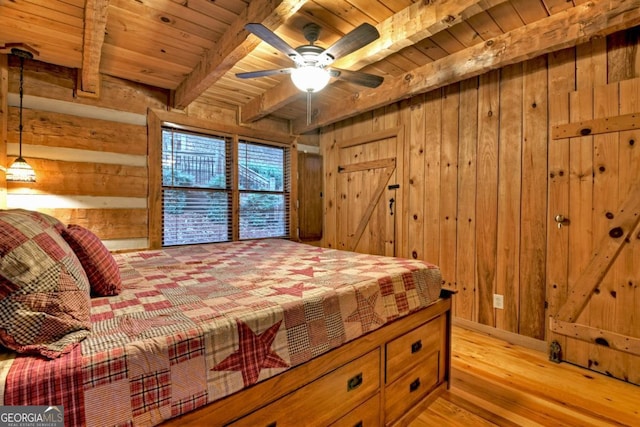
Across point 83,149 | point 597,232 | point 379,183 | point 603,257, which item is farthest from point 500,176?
point 83,149

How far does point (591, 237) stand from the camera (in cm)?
215

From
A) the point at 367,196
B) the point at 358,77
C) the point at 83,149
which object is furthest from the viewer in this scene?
the point at 367,196

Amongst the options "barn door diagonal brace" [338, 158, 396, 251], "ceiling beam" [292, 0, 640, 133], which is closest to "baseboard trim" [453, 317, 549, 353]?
"barn door diagonal brace" [338, 158, 396, 251]

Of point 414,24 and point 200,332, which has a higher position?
point 414,24

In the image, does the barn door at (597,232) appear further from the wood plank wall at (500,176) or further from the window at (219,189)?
the window at (219,189)

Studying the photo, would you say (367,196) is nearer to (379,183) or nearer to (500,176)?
(379,183)

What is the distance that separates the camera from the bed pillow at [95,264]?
1.26 m

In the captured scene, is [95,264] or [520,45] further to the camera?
[520,45]

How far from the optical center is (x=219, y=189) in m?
3.62

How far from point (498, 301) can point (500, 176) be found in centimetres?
112

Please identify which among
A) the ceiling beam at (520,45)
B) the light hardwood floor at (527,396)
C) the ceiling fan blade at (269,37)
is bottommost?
the light hardwood floor at (527,396)

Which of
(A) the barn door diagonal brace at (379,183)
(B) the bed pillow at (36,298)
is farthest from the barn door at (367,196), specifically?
(B) the bed pillow at (36,298)

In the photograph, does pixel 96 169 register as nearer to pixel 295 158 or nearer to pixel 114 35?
pixel 114 35

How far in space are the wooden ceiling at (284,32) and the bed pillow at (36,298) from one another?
1.49 metres
